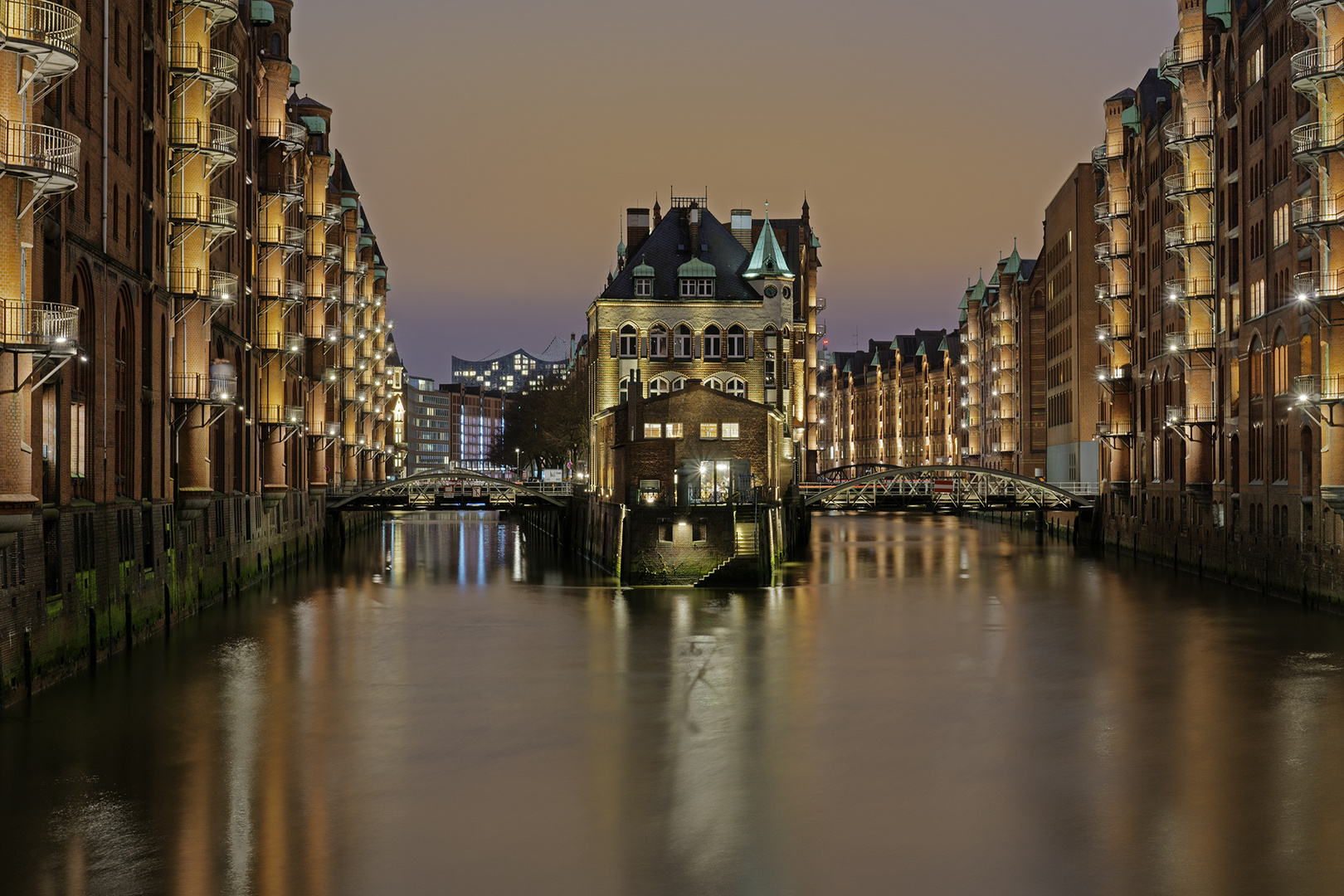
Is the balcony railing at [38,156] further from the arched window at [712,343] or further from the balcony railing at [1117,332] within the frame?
the balcony railing at [1117,332]

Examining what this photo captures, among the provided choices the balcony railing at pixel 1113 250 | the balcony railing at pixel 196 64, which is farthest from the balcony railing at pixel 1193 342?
the balcony railing at pixel 196 64

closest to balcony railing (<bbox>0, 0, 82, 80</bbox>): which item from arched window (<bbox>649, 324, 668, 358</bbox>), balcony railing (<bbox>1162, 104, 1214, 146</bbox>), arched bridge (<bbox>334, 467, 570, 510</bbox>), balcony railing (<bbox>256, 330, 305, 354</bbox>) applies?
balcony railing (<bbox>256, 330, 305, 354</bbox>)

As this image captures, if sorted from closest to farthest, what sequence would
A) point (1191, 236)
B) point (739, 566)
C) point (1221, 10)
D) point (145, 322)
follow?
point (145, 322) < point (739, 566) < point (1221, 10) < point (1191, 236)

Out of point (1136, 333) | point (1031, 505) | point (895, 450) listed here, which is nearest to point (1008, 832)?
point (1136, 333)

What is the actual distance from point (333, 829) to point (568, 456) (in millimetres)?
108263

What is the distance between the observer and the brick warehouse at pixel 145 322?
2988 centimetres

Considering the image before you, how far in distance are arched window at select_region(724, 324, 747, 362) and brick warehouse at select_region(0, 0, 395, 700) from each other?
23273 mm

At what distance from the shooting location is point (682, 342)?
8431 centimetres

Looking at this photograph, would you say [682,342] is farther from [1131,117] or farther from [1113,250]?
[1131,117]

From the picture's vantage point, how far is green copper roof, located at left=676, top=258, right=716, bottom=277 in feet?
277

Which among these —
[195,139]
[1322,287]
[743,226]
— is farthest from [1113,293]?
[195,139]

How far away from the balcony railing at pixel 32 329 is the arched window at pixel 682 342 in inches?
2147

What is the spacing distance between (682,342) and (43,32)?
56.3 metres

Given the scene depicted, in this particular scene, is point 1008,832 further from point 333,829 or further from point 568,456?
point 568,456
